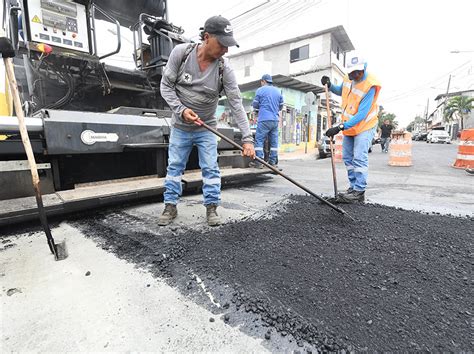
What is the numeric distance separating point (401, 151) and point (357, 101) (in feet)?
17.1

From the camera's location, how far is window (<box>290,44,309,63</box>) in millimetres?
20442

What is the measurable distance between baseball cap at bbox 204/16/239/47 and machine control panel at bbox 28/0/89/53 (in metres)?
1.68

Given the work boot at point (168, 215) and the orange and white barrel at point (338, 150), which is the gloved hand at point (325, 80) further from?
the orange and white barrel at point (338, 150)

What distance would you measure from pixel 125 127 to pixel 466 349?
2849 millimetres

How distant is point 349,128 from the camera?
3.07m

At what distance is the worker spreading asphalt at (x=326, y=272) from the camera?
110 cm

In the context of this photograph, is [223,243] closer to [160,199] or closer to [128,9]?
[160,199]

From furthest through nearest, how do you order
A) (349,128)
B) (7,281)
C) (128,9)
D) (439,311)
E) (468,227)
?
(128,9) < (349,128) < (468,227) < (7,281) < (439,311)

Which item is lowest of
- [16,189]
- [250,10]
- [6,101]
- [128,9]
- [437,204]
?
[437,204]

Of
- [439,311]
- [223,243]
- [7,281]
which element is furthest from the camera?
[223,243]

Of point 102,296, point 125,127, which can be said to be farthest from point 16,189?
point 102,296

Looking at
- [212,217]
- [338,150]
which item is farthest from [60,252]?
[338,150]

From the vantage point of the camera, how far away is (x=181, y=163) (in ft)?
8.29

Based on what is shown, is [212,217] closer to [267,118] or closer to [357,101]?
[357,101]
